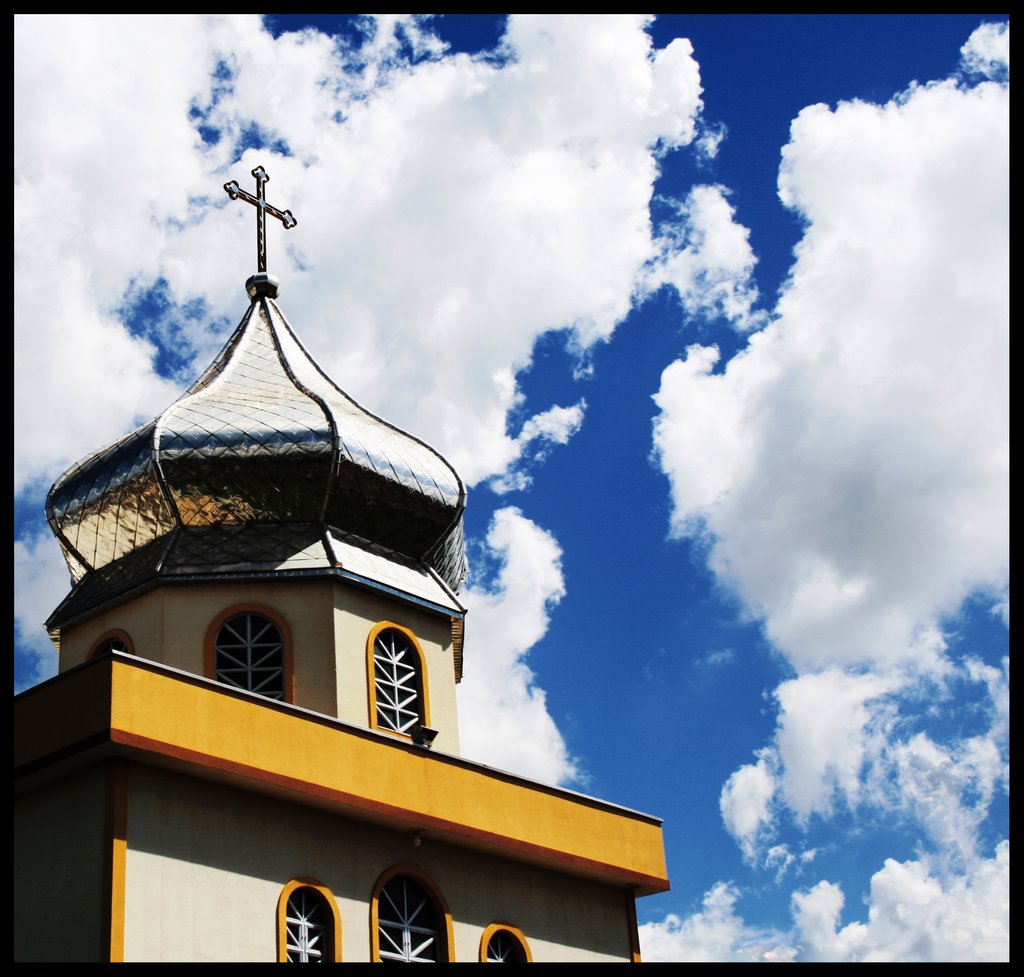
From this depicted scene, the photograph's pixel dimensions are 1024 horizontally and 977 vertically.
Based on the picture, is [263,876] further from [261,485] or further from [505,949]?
[261,485]

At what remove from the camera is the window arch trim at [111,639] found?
1711 cm

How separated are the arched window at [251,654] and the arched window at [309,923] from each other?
271 centimetres

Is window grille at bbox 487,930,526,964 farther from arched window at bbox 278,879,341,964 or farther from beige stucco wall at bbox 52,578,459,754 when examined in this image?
beige stucco wall at bbox 52,578,459,754

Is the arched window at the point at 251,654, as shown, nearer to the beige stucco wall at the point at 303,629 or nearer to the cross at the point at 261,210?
the beige stucco wall at the point at 303,629

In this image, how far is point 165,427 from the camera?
18.1m

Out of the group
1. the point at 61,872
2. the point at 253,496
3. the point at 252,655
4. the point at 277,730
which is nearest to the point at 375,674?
the point at 252,655

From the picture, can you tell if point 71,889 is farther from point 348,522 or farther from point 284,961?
point 348,522

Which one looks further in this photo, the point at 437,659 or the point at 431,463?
the point at 431,463

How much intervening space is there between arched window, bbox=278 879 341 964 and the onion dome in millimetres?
3956

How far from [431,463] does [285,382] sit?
1958 millimetres

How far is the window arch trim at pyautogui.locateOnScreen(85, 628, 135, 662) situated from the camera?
1711 centimetres

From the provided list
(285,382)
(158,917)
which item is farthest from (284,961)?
(285,382)

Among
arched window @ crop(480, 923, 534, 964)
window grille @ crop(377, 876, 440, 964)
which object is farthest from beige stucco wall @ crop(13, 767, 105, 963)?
arched window @ crop(480, 923, 534, 964)

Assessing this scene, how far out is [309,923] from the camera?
14211mm
